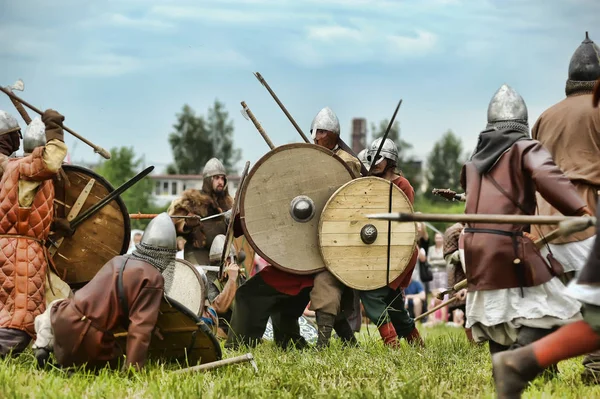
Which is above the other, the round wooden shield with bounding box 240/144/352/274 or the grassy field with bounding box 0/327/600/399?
the round wooden shield with bounding box 240/144/352/274

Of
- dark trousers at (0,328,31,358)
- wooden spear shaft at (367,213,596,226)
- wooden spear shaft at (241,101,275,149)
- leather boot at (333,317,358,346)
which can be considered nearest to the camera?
wooden spear shaft at (367,213,596,226)

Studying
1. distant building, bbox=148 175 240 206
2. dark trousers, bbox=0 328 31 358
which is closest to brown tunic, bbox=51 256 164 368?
dark trousers, bbox=0 328 31 358

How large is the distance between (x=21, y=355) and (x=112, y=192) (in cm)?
134

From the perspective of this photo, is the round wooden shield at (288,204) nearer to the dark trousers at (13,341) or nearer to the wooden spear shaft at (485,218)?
the dark trousers at (13,341)

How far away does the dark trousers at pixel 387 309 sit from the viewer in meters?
7.03

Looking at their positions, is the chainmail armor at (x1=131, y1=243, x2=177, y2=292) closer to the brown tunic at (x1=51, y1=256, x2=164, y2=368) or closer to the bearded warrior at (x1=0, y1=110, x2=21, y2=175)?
the brown tunic at (x1=51, y1=256, x2=164, y2=368)

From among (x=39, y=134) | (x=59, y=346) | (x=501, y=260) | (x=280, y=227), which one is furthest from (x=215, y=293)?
(x=501, y=260)

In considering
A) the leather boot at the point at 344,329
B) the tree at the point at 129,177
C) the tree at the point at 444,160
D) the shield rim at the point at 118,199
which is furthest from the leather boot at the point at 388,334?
the tree at the point at 444,160

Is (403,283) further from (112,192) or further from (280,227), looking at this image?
(112,192)

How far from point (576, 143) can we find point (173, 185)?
5657 centimetres

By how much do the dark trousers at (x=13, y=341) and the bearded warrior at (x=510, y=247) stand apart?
9.25 ft

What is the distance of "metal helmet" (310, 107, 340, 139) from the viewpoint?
7.52m

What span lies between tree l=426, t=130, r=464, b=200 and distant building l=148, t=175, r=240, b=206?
13.5m

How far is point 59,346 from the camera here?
5.30 meters
